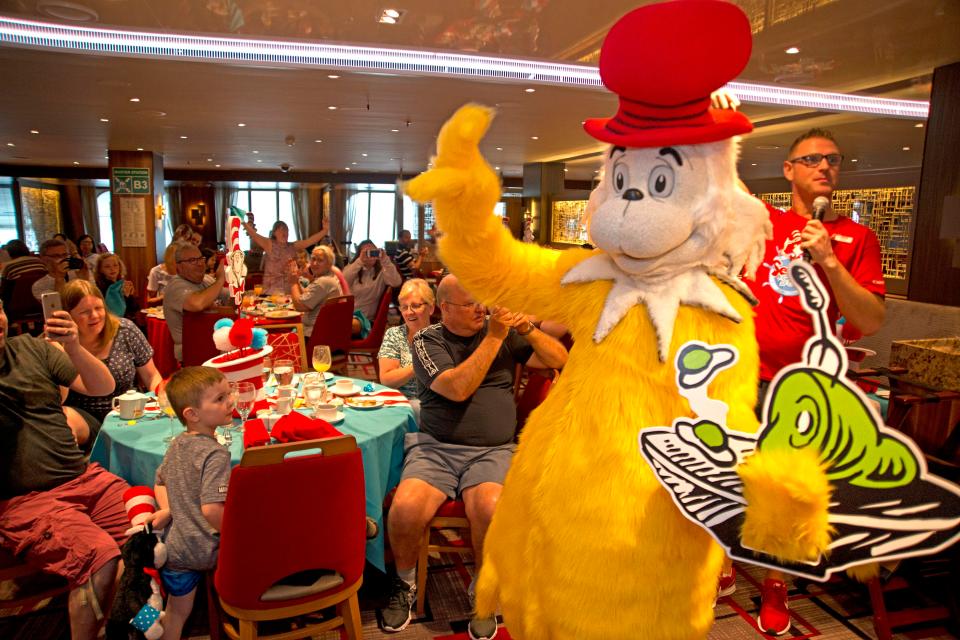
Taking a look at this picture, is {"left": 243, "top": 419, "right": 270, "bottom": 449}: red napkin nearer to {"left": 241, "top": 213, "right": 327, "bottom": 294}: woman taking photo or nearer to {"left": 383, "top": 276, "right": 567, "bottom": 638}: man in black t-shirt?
{"left": 383, "top": 276, "right": 567, "bottom": 638}: man in black t-shirt

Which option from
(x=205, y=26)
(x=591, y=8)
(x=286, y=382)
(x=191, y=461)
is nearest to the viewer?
(x=191, y=461)

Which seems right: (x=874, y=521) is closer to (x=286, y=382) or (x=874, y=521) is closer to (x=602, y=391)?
(x=602, y=391)

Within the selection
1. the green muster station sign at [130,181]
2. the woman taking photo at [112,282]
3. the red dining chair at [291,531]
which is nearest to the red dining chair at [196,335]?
the woman taking photo at [112,282]

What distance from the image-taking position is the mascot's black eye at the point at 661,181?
4.02ft

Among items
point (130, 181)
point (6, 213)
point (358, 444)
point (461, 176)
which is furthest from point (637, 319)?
point (6, 213)

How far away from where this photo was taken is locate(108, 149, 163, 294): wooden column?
1046 cm

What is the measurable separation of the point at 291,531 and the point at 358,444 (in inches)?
23.1

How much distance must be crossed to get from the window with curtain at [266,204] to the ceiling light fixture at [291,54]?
1642 centimetres

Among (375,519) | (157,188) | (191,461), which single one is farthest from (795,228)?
(157,188)

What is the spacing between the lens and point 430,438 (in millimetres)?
2711

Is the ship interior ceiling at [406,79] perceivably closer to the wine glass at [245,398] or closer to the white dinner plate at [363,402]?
the wine glass at [245,398]

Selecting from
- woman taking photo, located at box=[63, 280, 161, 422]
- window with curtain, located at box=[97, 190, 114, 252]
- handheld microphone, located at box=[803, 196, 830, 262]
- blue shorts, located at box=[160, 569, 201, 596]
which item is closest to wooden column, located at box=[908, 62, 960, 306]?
handheld microphone, located at box=[803, 196, 830, 262]

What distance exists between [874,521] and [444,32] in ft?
13.3

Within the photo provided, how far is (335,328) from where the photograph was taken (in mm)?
4965
